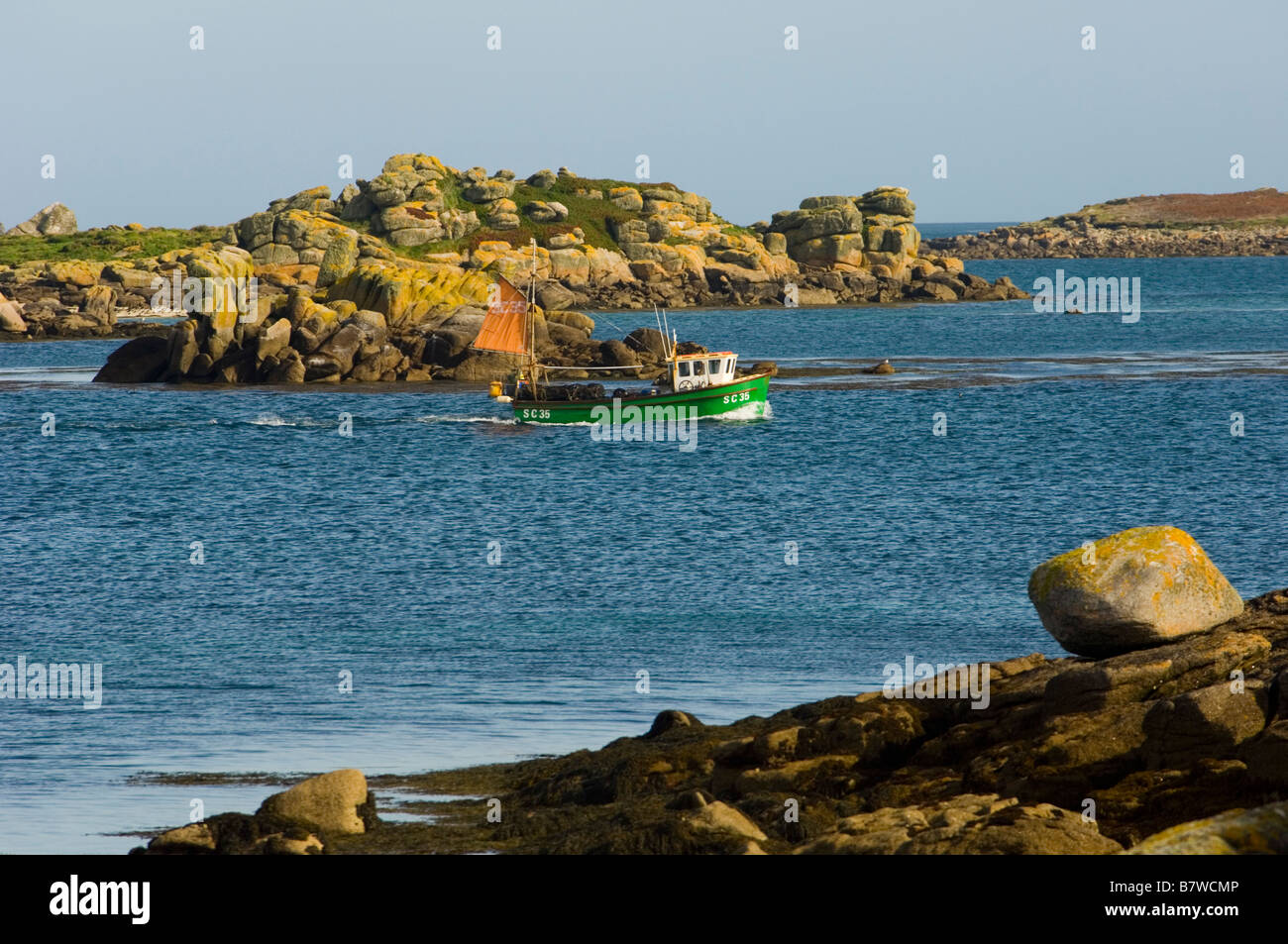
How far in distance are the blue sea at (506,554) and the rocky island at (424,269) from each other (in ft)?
26.7

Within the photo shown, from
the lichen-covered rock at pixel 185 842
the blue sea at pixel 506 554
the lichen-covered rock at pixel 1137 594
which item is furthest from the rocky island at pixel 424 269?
the lichen-covered rock at pixel 185 842

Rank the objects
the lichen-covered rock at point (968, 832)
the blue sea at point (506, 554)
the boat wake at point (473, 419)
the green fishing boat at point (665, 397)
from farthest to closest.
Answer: the boat wake at point (473, 419) → the green fishing boat at point (665, 397) → the blue sea at point (506, 554) → the lichen-covered rock at point (968, 832)

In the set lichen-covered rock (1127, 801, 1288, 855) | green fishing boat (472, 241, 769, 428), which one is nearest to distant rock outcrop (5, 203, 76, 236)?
green fishing boat (472, 241, 769, 428)

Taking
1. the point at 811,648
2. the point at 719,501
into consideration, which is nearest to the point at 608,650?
the point at 811,648

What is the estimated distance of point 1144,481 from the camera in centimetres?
4775

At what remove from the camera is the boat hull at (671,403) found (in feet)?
221

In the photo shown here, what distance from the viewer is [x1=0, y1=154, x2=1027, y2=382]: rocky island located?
3529 inches

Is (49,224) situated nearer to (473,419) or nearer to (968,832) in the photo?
(473,419)

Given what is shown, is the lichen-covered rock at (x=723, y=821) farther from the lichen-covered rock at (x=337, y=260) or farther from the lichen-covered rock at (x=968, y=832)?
the lichen-covered rock at (x=337, y=260)

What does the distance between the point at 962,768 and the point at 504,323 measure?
209 ft

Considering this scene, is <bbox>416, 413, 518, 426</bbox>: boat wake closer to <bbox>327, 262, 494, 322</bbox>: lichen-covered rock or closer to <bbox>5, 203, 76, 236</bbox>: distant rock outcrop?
<bbox>327, 262, 494, 322</bbox>: lichen-covered rock

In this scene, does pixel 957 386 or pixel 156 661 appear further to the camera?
pixel 957 386

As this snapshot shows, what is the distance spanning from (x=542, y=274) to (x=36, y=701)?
127380 mm

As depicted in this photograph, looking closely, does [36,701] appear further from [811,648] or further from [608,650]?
[811,648]
